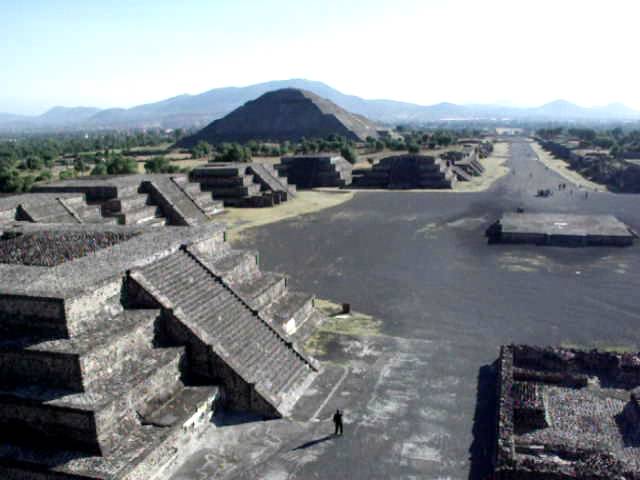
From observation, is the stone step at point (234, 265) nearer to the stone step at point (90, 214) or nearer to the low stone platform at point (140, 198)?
the stone step at point (90, 214)

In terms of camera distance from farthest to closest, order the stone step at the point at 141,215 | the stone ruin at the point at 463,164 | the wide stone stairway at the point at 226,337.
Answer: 1. the stone ruin at the point at 463,164
2. the stone step at the point at 141,215
3. the wide stone stairway at the point at 226,337

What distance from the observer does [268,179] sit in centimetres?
6012

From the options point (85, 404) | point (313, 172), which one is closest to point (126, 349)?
point (85, 404)

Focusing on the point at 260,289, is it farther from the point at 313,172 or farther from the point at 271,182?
the point at 313,172

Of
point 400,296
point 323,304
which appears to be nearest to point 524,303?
point 400,296

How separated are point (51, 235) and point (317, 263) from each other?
631 inches

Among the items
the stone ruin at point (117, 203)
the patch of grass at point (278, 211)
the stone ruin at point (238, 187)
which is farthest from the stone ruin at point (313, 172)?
the stone ruin at point (117, 203)

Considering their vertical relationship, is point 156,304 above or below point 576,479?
above

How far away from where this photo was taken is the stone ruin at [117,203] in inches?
1292

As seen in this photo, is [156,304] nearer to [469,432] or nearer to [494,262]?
[469,432]

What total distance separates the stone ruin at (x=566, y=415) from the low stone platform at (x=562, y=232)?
2027cm

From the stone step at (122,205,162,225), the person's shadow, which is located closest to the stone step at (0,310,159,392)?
the person's shadow

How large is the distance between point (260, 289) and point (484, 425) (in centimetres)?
1028

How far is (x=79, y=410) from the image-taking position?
12711 millimetres
